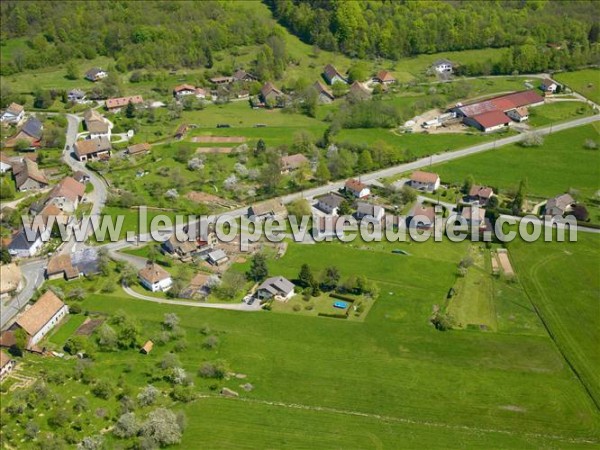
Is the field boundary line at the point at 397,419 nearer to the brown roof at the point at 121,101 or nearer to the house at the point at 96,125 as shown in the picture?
the house at the point at 96,125

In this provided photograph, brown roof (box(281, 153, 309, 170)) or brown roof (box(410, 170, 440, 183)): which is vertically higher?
brown roof (box(281, 153, 309, 170))

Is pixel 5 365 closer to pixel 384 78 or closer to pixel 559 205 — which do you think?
pixel 559 205

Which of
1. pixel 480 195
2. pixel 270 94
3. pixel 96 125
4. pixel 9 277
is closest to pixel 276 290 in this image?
pixel 9 277

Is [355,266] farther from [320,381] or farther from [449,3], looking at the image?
[449,3]

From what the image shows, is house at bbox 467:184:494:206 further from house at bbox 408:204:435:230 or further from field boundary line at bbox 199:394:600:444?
field boundary line at bbox 199:394:600:444

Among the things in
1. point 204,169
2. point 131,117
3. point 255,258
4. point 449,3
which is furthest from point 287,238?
point 449,3

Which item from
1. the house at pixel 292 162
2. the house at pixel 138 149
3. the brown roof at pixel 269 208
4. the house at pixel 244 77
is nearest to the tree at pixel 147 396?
the brown roof at pixel 269 208

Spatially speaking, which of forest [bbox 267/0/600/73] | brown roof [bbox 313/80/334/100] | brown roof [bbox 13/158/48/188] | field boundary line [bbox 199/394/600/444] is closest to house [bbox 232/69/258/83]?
brown roof [bbox 313/80/334/100]
